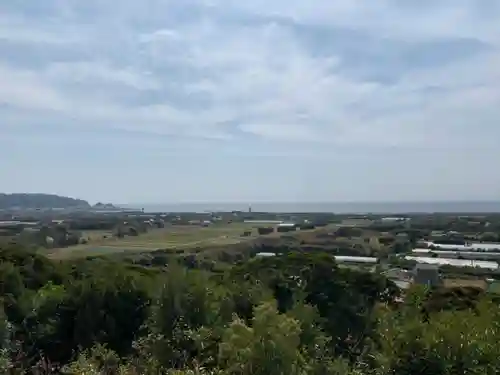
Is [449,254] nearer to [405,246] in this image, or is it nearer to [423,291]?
[405,246]

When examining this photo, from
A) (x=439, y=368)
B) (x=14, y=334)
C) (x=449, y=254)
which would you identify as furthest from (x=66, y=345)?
(x=449, y=254)

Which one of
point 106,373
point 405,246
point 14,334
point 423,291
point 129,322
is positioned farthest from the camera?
point 405,246

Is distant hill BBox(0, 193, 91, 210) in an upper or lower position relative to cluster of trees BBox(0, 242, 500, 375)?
upper

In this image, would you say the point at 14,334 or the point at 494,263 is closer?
the point at 14,334

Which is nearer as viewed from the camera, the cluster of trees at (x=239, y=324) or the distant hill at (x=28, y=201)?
the cluster of trees at (x=239, y=324)

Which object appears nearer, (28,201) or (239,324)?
(239,324)

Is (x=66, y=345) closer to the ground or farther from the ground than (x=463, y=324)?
closer to the ground

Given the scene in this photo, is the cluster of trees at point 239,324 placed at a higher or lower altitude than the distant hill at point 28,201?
lower

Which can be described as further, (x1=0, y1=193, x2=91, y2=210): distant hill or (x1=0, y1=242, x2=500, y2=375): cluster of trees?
(x1=0, y1=193, x2=91, y2=210): distant hill
